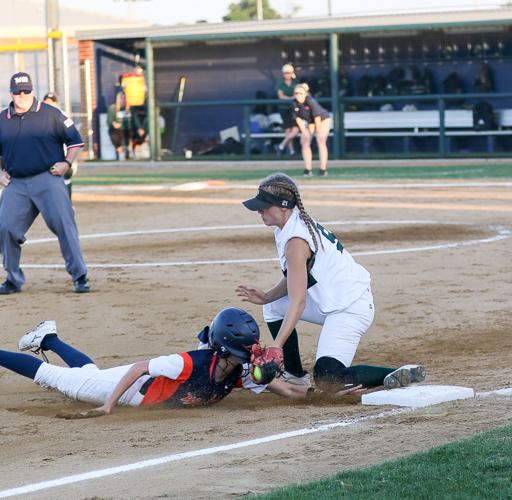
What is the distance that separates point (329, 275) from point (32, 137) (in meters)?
4.90

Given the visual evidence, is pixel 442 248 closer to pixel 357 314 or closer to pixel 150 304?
pixel 150 304

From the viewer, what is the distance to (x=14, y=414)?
24.2 ft

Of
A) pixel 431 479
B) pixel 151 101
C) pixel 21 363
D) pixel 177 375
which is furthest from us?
pixel 151 101

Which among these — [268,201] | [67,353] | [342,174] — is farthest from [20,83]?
[342,174]

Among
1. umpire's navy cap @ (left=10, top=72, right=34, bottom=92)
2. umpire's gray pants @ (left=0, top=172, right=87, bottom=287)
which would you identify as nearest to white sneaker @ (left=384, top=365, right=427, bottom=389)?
umpire's gray pants @ (left=0, top=172, right=87, bottom=287)

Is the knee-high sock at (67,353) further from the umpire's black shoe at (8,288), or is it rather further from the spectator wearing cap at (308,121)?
the spectator wearing cap at (308,121)

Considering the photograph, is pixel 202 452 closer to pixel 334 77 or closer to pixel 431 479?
pixel 431 479

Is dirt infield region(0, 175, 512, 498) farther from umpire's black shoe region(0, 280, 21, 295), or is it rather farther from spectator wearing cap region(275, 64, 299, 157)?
spectator wearing cap region(275, 64, 299, 157)

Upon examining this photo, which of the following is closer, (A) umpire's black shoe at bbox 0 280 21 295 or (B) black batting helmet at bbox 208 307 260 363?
(B) black batting helmet at bbox 208 307 260 363

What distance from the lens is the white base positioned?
274 inches

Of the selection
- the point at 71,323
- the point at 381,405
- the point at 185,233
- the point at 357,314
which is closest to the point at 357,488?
the point at 381,405

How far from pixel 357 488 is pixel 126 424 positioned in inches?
86.1

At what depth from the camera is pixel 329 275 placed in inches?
298

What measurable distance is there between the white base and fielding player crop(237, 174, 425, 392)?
0.18 m
